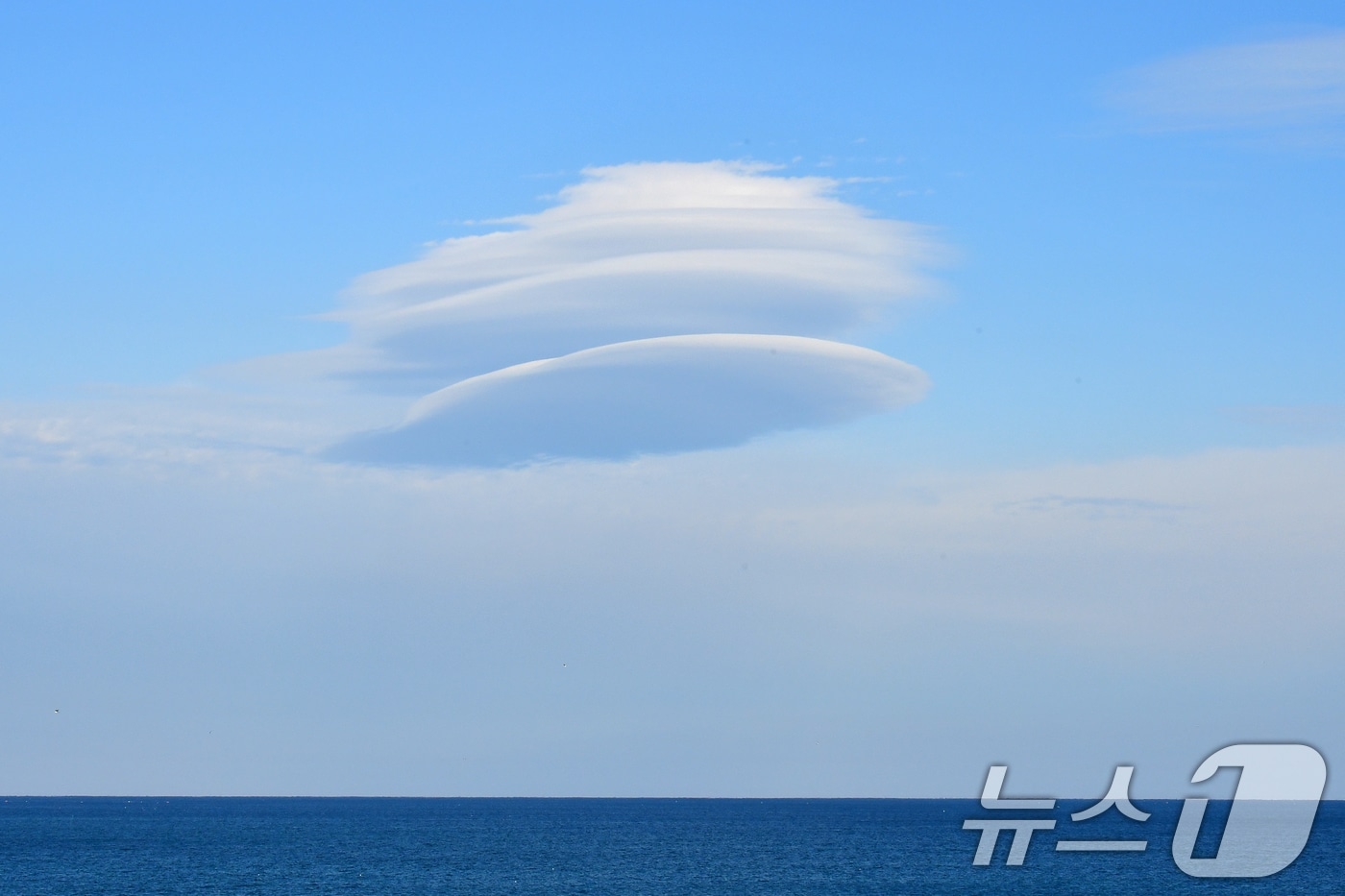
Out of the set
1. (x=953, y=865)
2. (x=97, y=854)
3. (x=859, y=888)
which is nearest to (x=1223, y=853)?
(x=953, y=865)

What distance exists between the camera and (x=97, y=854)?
145750 mm

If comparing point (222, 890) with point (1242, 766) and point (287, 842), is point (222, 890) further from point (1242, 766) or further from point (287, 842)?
point (1242, 766)

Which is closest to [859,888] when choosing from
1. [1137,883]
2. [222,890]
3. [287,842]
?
[1137,883]

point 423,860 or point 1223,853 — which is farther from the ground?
point 1223,853

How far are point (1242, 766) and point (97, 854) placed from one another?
141 meters

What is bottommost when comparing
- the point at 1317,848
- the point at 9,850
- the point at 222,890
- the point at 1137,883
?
the point at 9,850

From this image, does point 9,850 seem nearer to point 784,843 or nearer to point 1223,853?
point 784,843

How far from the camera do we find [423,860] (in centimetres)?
13500

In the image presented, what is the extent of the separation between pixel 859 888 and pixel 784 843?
7235 cm

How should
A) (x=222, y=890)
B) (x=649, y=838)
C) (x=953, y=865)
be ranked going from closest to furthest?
(x=222, y=890), (x=953, y=865), (x=649, y=838)

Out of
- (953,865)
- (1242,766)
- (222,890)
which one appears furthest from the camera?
(953,865)

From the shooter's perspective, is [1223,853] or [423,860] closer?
[423,860]

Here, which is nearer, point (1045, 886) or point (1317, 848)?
point (1045, 886)

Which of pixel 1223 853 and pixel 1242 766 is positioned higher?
pixel 1223 853
